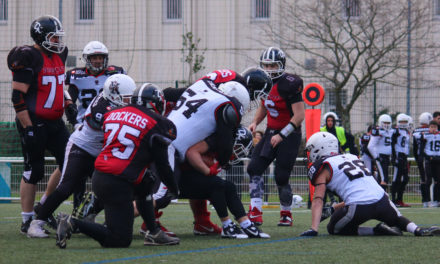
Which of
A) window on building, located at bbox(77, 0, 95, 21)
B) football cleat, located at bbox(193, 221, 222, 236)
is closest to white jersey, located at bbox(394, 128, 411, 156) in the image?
football cleat, located at bbox(193, 221, 222, 236)

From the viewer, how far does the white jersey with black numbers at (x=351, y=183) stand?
706 centimetres

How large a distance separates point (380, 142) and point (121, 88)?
10759 millimetres

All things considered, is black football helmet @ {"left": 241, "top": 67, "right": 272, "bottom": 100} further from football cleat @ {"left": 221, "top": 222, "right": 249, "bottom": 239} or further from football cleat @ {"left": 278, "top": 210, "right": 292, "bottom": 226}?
football cleat @ {"left": 278, "top": 210, "right": 292, "bottom": 226}

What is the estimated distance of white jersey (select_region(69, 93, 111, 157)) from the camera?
6.85 m

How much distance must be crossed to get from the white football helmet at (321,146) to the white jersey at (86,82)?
2.19 metres

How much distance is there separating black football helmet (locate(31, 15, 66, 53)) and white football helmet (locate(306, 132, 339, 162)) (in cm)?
259

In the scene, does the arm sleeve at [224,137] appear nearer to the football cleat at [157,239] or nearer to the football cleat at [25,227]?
the football cleat at [157,239]

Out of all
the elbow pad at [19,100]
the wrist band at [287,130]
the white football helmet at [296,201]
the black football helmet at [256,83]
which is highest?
the black football helmet at [256,83]

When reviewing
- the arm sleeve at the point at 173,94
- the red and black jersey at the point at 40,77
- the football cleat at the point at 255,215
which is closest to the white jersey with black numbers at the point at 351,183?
the football cleat at the point at 255,215

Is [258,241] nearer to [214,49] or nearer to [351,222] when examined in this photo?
[351,222]

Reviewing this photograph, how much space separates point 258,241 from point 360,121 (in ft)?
50.5

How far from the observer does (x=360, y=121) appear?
21578mm

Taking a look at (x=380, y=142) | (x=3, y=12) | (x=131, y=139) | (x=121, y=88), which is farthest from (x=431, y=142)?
(x=3, y=12)

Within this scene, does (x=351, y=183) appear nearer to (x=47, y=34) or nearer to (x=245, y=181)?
(x=47, y=34)
